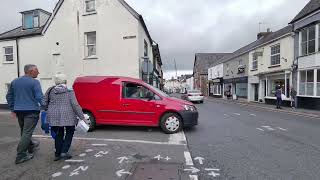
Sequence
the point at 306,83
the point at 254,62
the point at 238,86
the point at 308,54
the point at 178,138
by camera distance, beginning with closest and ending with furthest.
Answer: the point at 178,138
the point at 308,54
the point at 306,83
the point at 254,62
the point at 238,86

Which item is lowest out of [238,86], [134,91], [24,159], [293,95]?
[24,159]

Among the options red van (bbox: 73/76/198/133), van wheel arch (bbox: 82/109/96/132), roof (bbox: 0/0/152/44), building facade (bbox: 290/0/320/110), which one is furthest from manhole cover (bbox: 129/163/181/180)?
building facade (bbox: 290/0/320/110)

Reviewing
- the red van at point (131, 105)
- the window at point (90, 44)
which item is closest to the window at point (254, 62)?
the window at point (90, 44)

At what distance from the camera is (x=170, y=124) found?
984 cm

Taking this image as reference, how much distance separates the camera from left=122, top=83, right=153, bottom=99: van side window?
1024 centimetres

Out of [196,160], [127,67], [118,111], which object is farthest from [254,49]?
[196,160]

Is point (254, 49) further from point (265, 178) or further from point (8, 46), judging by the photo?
point (265, 178)

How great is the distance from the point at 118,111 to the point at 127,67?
856cm

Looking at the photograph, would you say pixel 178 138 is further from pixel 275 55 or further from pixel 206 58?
pixel 206 58

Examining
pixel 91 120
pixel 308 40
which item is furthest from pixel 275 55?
pixel 91 120

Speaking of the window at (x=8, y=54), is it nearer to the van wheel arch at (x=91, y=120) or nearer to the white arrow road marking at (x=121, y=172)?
the van wheel arch at (x=91, y=120)

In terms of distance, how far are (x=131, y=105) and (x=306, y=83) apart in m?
15.9

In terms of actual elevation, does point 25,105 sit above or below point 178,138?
above

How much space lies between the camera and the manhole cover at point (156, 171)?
502 cm
